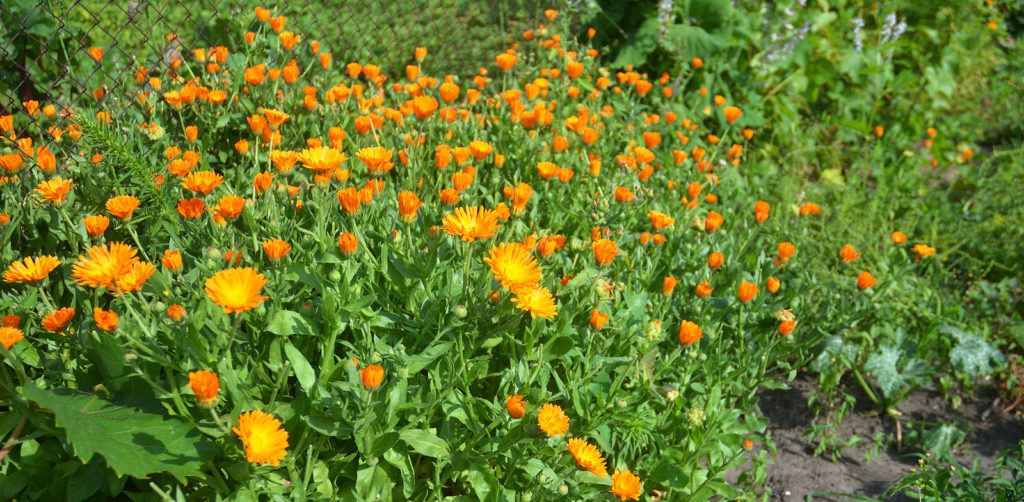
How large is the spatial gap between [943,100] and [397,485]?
5.21 meters

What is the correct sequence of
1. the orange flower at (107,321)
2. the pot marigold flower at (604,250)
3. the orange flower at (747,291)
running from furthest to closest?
the orange flower at (747,291), the pot marigold flower at (604,250), the orange flower at (107,321)

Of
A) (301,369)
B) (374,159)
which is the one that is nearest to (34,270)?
(301,369)

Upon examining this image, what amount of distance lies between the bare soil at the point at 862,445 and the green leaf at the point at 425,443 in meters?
1.34

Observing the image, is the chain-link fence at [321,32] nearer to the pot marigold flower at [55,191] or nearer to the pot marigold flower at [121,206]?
the pot marigold flower at [55,191]

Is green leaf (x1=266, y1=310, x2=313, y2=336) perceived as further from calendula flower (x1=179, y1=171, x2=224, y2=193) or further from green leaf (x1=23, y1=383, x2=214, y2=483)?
calendula flower (x1=179, y1=171, x2=224, y2=193)

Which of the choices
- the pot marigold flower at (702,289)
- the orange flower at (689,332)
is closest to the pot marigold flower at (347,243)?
the orange flower at (689,332)

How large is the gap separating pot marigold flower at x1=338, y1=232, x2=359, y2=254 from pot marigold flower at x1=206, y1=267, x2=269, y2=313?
0.31m

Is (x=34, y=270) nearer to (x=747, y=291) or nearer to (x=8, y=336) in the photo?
(x=8, y=336)

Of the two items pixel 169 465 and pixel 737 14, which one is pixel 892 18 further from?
pixel 169 465

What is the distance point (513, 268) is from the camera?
1.66 metres

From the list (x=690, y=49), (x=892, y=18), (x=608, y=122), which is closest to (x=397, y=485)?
(x=608, y=122)

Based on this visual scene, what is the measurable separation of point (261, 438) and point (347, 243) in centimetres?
52

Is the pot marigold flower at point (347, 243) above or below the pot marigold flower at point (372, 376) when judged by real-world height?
above

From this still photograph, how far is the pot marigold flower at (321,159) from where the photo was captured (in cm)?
191
